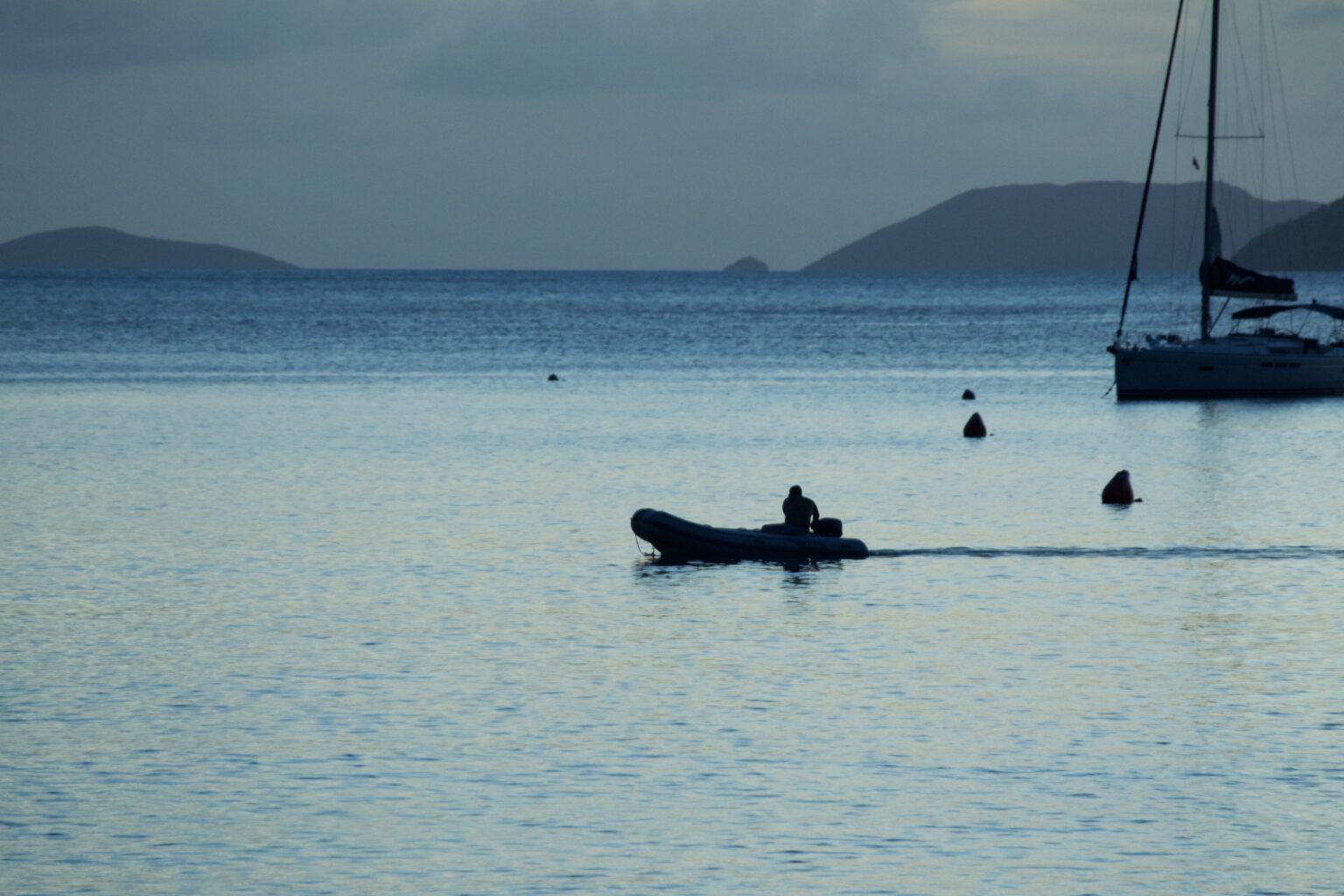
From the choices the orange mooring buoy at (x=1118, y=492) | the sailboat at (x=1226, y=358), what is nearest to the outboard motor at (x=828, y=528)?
the orange mooring buoy at (x=1118, y=492)

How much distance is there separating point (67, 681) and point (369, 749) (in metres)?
5.09

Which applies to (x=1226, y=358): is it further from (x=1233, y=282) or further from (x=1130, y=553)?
(x=1130, y=553)

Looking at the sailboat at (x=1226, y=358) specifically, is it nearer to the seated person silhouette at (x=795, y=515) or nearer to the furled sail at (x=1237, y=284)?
the furled sail at (x=1237, y=284)

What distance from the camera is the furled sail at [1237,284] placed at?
2667 inches

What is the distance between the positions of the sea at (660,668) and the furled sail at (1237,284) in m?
14.2

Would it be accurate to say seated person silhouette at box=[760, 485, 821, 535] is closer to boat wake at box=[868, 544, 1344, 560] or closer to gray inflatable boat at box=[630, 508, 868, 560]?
gray inflatable boat at box=[630, 508, 868, 560]

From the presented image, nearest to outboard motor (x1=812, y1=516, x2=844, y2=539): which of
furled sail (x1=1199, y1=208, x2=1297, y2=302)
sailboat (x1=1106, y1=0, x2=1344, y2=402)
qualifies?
sailboat (x1=1106, y1=0, x2=1344, y2=402)

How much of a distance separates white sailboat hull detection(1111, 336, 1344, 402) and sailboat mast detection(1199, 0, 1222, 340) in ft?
4.92

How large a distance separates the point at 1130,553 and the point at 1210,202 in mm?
39262

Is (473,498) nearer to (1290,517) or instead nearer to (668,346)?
(1290,517)

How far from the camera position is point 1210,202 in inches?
2707

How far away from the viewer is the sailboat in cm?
6606

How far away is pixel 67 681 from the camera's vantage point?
71.8ft

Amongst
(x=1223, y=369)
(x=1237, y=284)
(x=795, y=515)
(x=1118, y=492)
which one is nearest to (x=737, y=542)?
(x=795, y=515)
